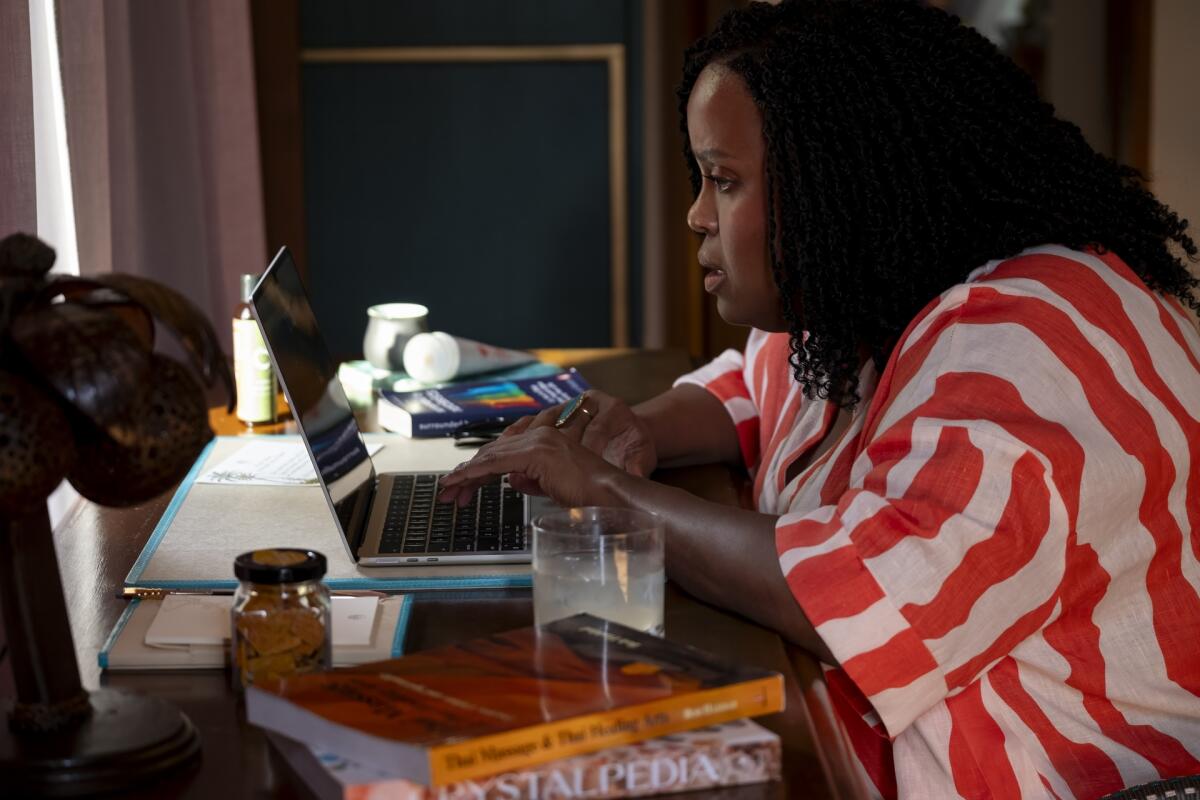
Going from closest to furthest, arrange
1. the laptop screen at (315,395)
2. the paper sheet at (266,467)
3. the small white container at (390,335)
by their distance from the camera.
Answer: the laptop screen at (315,395)
the paper sheet at (266,467)
the small white container at (390,335)

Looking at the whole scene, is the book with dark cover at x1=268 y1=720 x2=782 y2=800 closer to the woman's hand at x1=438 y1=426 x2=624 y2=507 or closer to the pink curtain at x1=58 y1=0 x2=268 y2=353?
the woman's hand at x1=438 y1=426 x2=624 y2=507

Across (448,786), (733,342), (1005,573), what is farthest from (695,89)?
(733,342)

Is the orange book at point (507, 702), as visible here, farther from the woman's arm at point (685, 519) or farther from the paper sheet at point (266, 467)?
the paper sheet at point (266, 467)

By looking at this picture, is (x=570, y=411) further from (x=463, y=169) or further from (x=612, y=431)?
(x=463, y=169)

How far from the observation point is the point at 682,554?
1.05 meters

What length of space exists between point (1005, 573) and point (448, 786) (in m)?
0.43

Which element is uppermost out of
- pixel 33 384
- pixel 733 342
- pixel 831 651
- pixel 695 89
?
pixel 695 89

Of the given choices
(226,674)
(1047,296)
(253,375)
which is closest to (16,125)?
(253,375)

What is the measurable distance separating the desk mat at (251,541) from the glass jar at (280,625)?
22 cm

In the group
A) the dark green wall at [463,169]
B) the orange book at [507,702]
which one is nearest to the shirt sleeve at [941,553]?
the orange book at [507,702]

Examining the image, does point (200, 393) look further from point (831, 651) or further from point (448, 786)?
point (831, 651)

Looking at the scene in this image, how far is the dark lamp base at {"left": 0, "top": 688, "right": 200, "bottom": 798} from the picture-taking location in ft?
2.40

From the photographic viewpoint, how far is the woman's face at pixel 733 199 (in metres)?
1.21

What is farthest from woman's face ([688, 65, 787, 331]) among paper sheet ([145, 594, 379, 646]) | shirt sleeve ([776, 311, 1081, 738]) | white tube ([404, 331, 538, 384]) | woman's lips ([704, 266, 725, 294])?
white tube ([404, 331, 538, 384])
